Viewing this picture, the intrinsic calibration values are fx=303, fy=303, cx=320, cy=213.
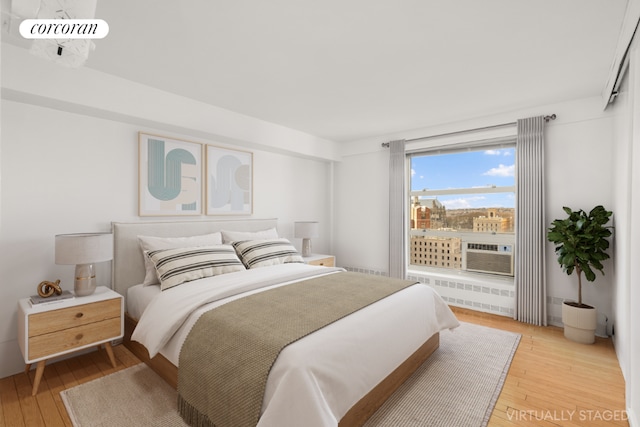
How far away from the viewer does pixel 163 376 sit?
89.2 inches

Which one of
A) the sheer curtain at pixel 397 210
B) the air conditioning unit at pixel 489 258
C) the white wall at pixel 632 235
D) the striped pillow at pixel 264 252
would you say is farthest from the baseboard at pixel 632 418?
the striped pillow at pixel 264 252

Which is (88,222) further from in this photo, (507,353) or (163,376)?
(507,353)

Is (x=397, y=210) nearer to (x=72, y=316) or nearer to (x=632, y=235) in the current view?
(x=632, y=235)

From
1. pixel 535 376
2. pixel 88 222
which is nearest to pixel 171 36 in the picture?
pixel 88 222

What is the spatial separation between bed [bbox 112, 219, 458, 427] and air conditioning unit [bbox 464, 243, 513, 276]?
1.69m

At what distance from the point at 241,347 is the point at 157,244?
5.72 feet

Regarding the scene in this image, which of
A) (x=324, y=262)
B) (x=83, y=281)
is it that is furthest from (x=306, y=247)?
(x=83, y=281)

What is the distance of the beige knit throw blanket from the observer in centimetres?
148

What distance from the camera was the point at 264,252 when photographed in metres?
3.40

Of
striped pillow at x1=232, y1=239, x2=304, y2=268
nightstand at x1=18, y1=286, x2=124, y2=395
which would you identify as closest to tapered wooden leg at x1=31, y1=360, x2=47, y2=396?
nightstand at x1=18, y1=286, x2=124, y2=395

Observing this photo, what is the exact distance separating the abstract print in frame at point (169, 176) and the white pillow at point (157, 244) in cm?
36

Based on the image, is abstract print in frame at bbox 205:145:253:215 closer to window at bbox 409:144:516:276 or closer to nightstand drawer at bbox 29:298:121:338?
nightstand drawer at bbox 29:298:121:338

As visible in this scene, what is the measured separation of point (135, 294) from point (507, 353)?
339cm

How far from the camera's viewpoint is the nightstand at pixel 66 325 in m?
2.09
